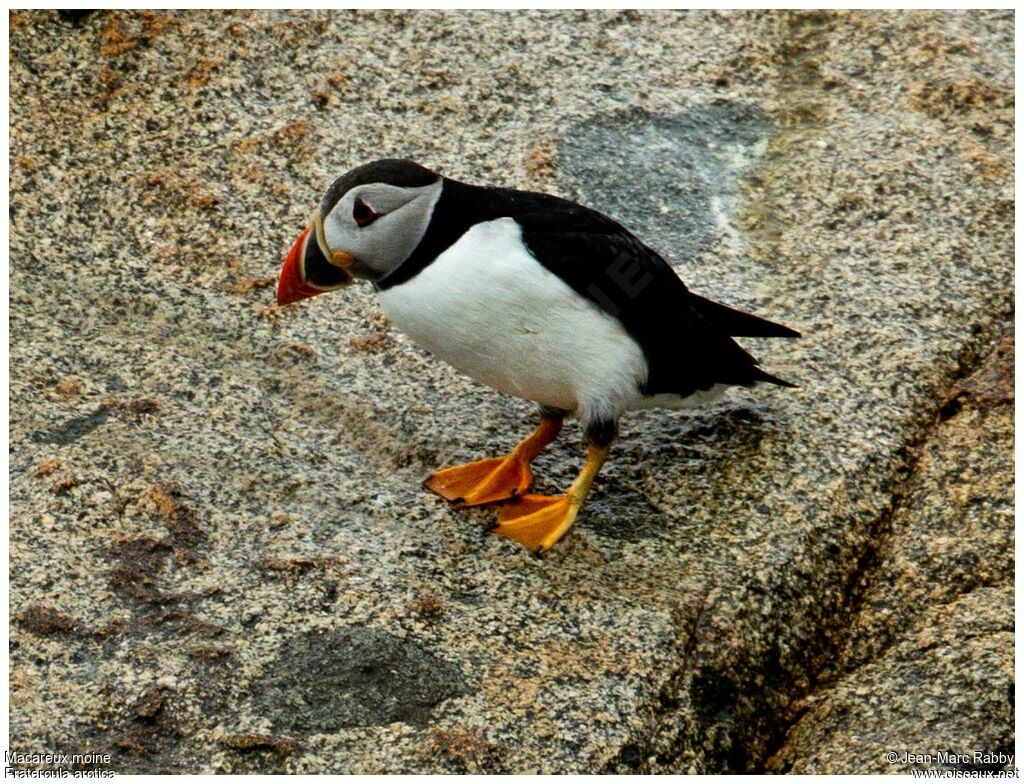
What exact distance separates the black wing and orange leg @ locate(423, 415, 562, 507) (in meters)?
0.38

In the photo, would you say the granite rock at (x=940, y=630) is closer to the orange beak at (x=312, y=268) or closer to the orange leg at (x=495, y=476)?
the orange leg at (x=495, y=476)

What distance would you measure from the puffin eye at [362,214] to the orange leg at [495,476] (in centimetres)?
78

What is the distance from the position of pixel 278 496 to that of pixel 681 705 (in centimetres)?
127

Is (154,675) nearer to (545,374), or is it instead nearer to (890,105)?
(545,374)

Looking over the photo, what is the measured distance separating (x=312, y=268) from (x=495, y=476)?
2.59ft

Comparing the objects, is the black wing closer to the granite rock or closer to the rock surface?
the rock surface

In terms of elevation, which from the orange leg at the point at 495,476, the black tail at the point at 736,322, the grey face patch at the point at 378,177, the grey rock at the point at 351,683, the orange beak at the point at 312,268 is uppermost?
the grey face patch at the point at 378,177

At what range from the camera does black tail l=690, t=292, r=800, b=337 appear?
4117 mm

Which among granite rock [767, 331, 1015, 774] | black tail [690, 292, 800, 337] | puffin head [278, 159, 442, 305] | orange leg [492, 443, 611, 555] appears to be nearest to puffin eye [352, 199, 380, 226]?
puffin head [278, 159, 442, 305]

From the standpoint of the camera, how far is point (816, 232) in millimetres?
4949

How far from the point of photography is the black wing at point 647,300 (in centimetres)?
378

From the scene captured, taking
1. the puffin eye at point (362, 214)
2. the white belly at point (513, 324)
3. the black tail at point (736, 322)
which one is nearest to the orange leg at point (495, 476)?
the white belly at point (513, 324)

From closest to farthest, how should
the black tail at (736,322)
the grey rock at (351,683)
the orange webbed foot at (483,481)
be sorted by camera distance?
the grey rock at (351,683)
the orange webbed foot at (483,481)
the black tail at (736,322)

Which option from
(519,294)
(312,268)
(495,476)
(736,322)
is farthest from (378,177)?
(736,322)
